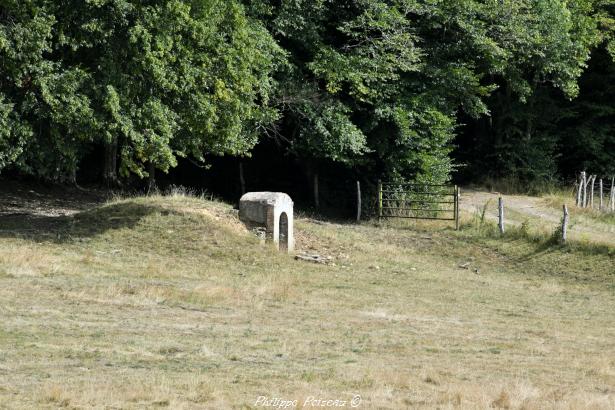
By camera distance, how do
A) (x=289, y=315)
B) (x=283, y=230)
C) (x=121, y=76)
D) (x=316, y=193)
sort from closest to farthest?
1. (x=289, y=315)
2. (x=121, y=76)
3. (x=283, y=230)
4. (x=316, y=193)

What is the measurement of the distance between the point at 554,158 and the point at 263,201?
2196 centimetres

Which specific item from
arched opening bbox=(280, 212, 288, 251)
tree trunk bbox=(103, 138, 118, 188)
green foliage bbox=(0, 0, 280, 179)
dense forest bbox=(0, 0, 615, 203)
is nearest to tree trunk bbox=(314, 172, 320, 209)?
dense forest bbox=(0, 0, 615, 203)

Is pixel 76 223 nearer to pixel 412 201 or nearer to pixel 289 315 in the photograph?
pixel 289 315

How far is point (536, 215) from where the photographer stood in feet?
130

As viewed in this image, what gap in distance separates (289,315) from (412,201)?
17684 mm

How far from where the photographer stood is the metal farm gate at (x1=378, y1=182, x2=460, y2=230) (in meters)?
37.2

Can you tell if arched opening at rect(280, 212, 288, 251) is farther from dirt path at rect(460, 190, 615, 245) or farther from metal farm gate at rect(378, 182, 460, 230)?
dirt path at rect(460, 190, 615, 245)

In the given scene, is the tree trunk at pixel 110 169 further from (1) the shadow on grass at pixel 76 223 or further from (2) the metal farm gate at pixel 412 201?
(2) the metal farm gate at pixel 412 201

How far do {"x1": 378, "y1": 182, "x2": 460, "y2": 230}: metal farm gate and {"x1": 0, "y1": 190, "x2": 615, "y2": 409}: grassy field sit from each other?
1.26 metres

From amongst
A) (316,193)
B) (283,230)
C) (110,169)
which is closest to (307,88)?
(316,193)

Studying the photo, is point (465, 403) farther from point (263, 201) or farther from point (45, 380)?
point (263, 201)

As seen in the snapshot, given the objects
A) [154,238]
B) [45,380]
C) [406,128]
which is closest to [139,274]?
[154,238]

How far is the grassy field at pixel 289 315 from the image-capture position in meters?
13.6

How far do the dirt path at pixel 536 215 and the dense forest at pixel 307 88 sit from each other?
7.14ft
